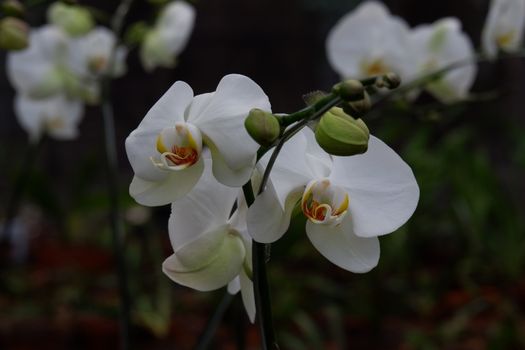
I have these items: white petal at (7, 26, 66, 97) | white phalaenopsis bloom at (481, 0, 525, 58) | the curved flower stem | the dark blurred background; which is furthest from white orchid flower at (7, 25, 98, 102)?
white phalaenopsis bloom at (481, 0, 525, 58)

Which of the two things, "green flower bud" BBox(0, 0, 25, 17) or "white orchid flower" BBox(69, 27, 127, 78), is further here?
"white orchid flower" BBox(69, 27, 127, 78)

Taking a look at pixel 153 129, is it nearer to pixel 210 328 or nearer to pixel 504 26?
pixel 210 328

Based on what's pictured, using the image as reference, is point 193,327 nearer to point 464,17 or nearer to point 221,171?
point 221,171

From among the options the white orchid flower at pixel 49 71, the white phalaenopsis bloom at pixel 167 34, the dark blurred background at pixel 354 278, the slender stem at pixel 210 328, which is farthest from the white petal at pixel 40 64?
the slender stem at pixel 210 328

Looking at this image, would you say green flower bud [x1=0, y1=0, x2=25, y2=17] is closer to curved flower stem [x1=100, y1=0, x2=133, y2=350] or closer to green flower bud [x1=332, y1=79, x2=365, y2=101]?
curved flower stem [x1=100, y1=0, x2=133, y2=350]

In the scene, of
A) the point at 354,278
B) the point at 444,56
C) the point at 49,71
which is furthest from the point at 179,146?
the point at 354,278

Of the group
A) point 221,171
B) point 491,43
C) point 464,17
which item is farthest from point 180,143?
point 464,17
